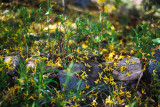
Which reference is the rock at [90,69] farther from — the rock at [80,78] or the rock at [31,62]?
the rock at [31,62]

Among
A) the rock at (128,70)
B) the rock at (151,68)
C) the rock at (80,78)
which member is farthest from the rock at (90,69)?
the rock at (151,68)

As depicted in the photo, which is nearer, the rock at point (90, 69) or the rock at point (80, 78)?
the rock at point (80, 78)

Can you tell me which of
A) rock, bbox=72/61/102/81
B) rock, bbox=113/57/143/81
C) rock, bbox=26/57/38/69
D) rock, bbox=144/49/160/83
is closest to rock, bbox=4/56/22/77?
rock, bbox=26/57/38/69

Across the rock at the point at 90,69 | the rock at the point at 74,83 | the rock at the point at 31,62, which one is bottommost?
the rock at the point at 74,83

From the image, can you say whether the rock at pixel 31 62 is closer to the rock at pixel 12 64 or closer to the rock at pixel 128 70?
the rock at pixel 12 64

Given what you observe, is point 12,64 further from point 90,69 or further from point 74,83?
point 90,69

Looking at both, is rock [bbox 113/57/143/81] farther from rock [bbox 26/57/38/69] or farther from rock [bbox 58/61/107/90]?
rock [bbox 26/57/38/69]

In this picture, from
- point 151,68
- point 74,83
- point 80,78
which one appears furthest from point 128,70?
point 74,83

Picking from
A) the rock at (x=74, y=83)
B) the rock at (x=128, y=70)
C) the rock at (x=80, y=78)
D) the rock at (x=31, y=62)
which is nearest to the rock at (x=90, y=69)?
the rock at (x=80, y=78)

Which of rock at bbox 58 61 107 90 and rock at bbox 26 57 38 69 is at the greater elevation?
rock at bbox 26 57 38 69

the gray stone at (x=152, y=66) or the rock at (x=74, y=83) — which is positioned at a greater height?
the gray stone at (x=152, y=66)
